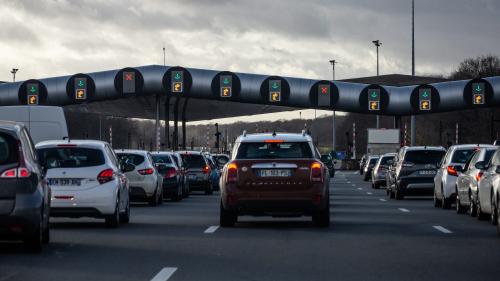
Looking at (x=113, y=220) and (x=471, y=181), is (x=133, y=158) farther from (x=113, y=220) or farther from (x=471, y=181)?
(x=113, y=220)

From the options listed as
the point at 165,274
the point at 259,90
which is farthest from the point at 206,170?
the point at 165,274

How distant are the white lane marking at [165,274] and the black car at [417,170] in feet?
75.2

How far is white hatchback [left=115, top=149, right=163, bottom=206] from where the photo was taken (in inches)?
1214

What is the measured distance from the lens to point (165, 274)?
12.6 m

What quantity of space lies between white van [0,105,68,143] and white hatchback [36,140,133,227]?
9.36m

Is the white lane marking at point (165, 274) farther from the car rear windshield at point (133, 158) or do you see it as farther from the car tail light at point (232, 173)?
the car rear windshield at point (133, 158)

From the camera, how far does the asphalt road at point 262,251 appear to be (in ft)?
41.9

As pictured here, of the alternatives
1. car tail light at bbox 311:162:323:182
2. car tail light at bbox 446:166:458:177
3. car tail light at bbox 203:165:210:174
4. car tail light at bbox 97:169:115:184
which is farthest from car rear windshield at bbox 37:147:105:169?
car tail light at bbox 203:165:210:174

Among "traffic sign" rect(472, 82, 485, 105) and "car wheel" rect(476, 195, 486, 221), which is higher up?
"traffic sign" rect(472, 82, 485, 105)

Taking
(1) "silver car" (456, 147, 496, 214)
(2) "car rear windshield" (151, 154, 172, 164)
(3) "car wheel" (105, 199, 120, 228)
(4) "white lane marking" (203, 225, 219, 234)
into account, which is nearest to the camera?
(4) "white lane marking" (203, 225, 219, 234)

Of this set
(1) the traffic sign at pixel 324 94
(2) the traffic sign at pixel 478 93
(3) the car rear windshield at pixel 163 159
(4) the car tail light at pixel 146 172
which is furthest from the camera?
(1) the traffic sign at pixel 324 94

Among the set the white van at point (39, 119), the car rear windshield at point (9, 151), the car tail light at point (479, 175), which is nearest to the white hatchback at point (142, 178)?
the white van at point (39, 119)

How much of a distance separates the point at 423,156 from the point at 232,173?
1607 centimetres

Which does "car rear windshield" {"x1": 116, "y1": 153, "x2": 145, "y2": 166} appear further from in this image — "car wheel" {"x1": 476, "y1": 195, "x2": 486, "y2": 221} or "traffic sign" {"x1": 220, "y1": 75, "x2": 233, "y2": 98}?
"traffic sign" {"x1": 220, "y1": 75, "x2": 233, "y2": 98}
